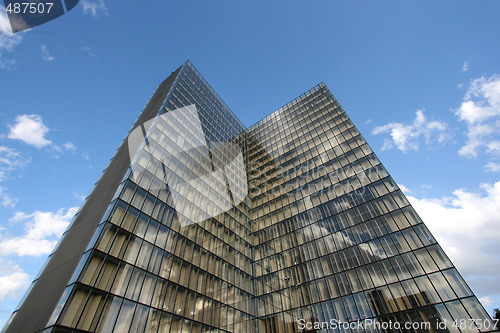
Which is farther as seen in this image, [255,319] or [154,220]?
[255,319]

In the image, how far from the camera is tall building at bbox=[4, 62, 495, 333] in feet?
63.4

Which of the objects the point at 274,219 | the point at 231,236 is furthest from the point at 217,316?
the point at 274,219

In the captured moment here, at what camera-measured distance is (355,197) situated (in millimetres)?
35156


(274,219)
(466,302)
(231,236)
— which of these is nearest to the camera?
(466,302)

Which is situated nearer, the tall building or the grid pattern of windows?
the tall building

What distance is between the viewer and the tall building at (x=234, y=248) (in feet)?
63.4

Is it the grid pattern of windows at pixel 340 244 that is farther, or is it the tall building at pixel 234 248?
the grid pattern of windows at pixel 340 244

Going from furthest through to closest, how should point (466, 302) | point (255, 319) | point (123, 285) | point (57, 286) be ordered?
point (255, 319) < point (466, 302) < point (123, 285) < point (57, 286)

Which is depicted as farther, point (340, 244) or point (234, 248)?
point (234, 248)

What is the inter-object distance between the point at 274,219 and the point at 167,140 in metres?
22.3

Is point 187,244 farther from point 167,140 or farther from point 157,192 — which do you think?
point 167,140

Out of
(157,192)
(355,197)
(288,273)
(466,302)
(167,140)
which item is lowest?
(466,302)

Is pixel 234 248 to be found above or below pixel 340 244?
above

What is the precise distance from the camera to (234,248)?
35156mm
